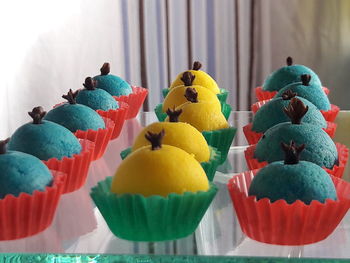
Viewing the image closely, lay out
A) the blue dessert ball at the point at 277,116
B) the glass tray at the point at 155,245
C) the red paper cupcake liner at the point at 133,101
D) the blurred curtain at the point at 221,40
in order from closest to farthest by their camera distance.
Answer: the glass tray at the point at 155,245
the blue dessert ball at the point at 277,116
the red paper cupcake liner at the point at 133,101
the blurred curtain at the point at 221,40

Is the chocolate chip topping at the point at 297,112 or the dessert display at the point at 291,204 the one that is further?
the chocolate chip topping at the point at 297,112

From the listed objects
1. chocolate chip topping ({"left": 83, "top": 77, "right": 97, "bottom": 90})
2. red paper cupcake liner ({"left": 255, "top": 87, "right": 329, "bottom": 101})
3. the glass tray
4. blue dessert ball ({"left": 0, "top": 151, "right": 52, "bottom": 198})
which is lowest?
the glass tray

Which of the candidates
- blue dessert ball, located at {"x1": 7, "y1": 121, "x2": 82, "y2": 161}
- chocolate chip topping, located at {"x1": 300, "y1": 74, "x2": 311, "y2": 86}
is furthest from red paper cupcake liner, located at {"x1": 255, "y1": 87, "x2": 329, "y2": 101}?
blue dessert ball, located at {"x1": 7, "y1": 121, "x2": 82, "y2": 161}

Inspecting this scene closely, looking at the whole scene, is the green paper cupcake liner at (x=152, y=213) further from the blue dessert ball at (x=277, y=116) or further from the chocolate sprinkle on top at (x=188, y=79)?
the chocolate sprinkle on top at (x=188, y=79)

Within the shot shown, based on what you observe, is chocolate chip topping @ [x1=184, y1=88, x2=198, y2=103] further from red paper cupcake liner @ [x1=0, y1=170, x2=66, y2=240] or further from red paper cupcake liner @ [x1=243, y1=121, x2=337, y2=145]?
red paper cupcake liner @ [x1=0, y1=170, x2=66, y2=240]

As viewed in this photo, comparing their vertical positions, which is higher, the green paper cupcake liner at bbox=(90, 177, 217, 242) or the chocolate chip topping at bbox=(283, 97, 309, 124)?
the chocolate chip topping at bbox=(283, 97, 309, 124)

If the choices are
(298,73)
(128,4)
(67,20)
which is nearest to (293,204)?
(298,73)

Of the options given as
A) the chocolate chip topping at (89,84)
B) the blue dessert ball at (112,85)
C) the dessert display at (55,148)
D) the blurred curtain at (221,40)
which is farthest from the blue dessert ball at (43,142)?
the blurred curtain at (221,40)

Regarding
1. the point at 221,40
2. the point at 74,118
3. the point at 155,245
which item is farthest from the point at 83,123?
the point at 221,40
